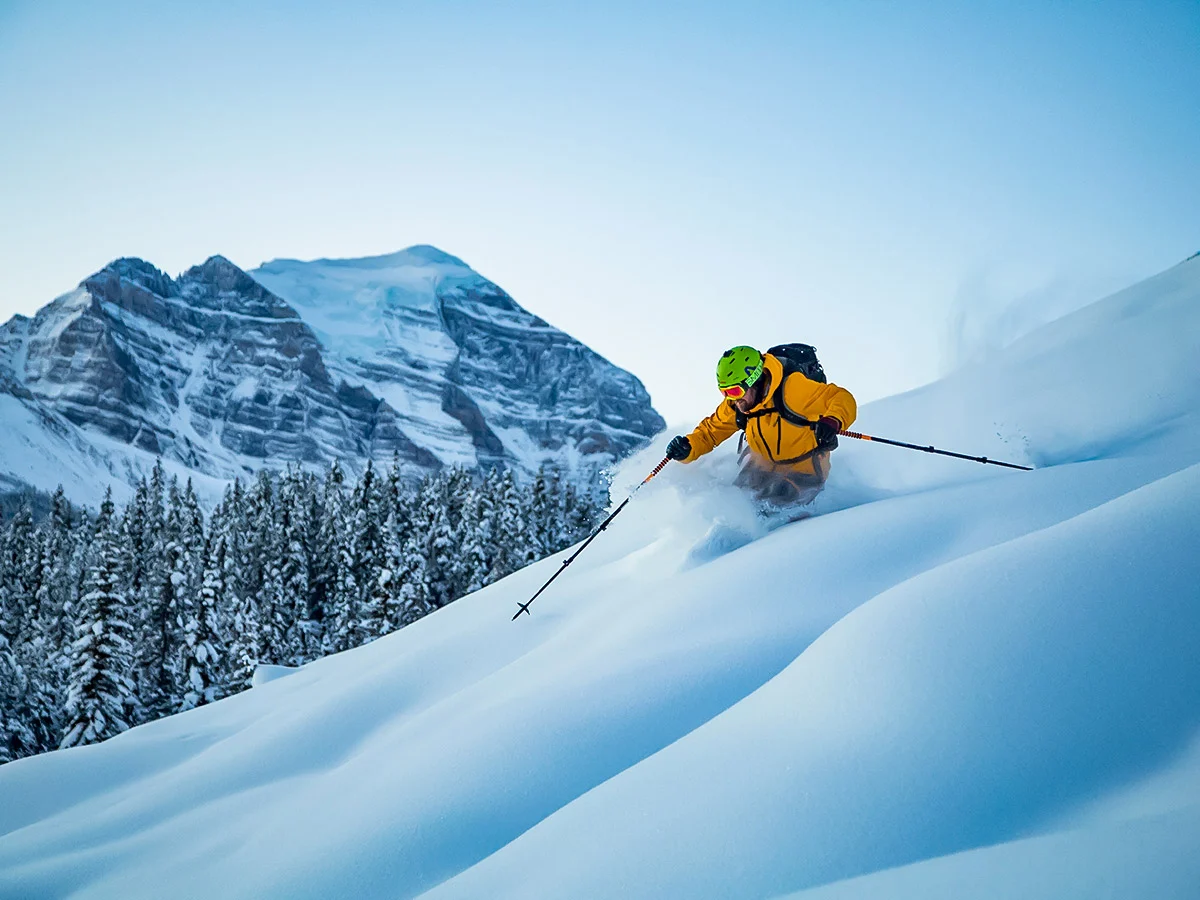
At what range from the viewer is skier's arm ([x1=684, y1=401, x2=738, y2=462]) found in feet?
24.5

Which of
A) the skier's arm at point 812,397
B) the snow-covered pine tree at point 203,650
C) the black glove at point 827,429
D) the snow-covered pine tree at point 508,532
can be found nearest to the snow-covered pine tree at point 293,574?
the snow-covered pine tree at point 203,650

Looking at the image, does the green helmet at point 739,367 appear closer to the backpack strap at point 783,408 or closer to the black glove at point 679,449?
the backpack strap at point 783,408

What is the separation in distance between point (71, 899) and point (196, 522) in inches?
1552

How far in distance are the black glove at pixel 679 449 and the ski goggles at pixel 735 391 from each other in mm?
714

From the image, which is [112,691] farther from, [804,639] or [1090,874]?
[1090,874]


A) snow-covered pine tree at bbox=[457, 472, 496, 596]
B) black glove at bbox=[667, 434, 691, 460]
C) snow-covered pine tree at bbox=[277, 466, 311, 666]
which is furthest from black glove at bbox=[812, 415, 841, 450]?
snow-covered pine tree at bbox=[277, 466, 311, 666]

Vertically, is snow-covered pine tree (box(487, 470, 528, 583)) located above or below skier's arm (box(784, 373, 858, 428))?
above

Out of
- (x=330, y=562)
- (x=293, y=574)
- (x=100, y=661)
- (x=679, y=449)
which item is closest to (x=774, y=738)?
(x=679, y=449)

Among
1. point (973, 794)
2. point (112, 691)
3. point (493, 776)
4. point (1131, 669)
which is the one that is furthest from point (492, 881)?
point (112, 691)

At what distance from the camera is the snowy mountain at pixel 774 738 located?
2.12m

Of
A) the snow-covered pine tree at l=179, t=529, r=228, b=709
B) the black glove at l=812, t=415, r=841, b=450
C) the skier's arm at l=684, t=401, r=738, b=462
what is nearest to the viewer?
the black glove at l=812, t=415, r=841, b=450

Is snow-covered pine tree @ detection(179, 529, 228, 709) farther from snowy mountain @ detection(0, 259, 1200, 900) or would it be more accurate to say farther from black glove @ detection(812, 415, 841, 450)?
black glove @ detection(812, 415, 841, 450)

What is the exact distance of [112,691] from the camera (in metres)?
21.5

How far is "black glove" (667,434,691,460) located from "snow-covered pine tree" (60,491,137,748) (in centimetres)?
2085
